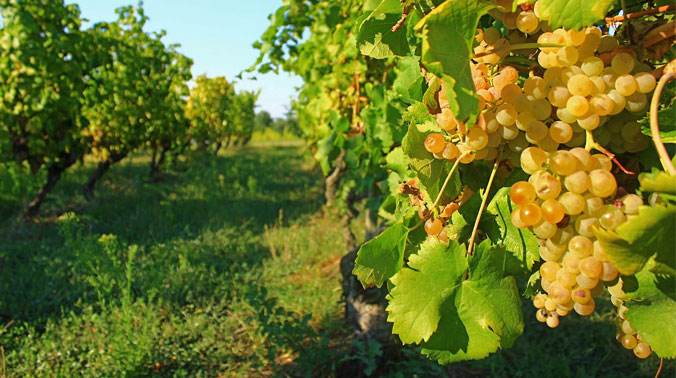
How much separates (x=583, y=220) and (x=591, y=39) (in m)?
0.24

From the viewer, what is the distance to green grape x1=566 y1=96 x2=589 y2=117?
548mm

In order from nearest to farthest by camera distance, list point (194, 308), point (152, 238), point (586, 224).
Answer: point (586, 224)
point (194, 308)
point (152, 238)

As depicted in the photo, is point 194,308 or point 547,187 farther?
point 194,308

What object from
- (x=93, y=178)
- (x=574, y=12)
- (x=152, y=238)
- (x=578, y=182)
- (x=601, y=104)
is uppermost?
(x=574, y=12)

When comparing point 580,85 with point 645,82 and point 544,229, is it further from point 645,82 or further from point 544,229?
point 544,229

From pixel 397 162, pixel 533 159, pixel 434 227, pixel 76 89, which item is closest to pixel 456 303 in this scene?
pixel 434 227

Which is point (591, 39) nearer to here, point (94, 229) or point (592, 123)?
point (592, 123)

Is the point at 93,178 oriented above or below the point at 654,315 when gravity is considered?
below

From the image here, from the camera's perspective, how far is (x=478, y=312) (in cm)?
64

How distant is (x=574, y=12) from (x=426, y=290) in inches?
16.6

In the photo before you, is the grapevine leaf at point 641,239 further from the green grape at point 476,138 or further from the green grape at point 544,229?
the green grape at point 476,138

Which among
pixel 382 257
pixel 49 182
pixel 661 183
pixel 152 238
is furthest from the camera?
pixel 49 182

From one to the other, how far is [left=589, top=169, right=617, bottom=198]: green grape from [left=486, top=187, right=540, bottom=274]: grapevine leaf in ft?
0.47

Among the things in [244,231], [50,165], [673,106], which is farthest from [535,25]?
[50,165]
